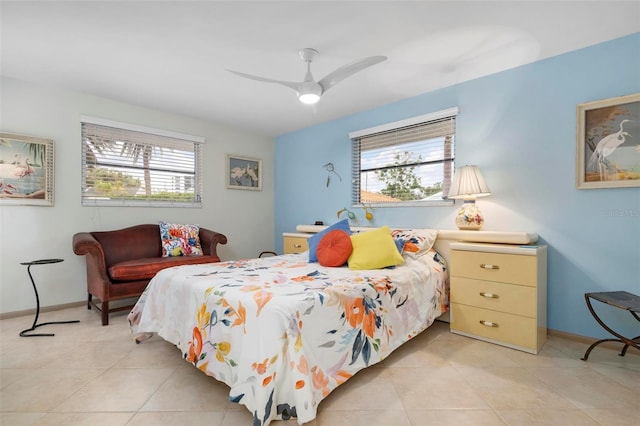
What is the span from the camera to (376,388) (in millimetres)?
1756

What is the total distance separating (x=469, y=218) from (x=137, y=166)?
3951 millimetres

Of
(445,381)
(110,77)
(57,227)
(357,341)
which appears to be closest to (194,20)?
(110,77)

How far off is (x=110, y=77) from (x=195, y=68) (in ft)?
3.10

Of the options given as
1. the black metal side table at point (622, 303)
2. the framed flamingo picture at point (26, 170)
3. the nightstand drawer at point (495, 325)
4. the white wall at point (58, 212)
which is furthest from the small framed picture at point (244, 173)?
the black metal side table at point (622, 303)

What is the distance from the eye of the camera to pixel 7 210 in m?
2.96

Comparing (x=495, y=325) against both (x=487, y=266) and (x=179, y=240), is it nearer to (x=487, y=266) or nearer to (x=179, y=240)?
(x=487, y=266)

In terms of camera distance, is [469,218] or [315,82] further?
[469,218]

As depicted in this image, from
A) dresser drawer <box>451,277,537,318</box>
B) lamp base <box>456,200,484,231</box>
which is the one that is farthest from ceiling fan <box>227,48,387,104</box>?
dresser drawer <box>451,277,537,318</box>

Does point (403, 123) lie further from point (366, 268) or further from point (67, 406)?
point (67, 406)

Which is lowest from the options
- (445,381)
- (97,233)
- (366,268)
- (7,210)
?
(445,381)

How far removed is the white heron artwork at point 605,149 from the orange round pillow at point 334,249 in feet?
6.73

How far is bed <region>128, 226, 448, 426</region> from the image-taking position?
4.59 ft

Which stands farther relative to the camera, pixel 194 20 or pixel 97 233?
pixel 97 233

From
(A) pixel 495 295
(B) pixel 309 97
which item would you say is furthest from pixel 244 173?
(A) pixel 495 295
